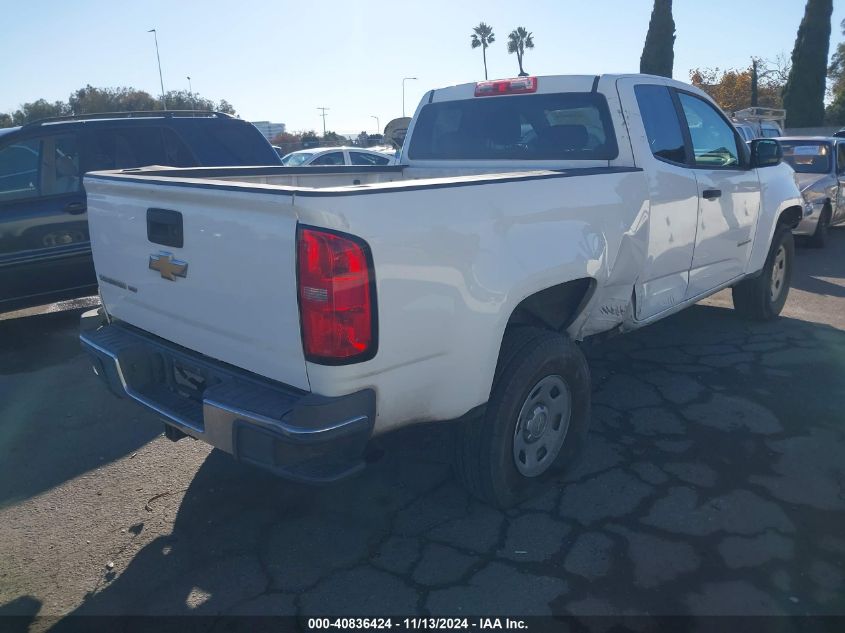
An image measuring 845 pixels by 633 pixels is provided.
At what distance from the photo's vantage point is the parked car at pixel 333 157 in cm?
1249

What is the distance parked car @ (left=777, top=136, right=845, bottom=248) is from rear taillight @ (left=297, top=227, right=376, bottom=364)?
928cm

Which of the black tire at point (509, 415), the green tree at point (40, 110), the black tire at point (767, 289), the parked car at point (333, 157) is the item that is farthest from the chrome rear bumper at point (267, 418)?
the green tree at point (40, 110)

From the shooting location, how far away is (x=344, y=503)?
3.39 metres

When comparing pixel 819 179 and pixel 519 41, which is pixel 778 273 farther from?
pixel 519 41

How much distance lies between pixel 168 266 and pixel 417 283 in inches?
44.7

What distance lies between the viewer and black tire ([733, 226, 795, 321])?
587 centimetres

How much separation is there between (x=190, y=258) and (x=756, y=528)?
2.77 metres

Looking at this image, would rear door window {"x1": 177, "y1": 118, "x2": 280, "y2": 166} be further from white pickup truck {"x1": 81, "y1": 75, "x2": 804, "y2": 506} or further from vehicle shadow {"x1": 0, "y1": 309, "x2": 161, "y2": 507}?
white pickup truck {"x1": 81, "y1": 75, "x2": 804, "y2": 506}

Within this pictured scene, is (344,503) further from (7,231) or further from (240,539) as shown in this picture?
(7,231)

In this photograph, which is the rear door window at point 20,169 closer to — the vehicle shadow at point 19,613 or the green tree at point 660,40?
the vehicle shadow at point 19,613

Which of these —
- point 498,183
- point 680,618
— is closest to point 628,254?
point 498,183

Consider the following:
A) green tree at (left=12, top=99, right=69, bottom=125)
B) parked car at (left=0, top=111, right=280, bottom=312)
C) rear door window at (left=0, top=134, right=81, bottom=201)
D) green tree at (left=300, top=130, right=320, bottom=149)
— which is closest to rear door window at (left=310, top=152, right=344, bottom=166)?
parked car at (left=0, top=111, right=280, bottom=312)

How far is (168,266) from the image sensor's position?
9.27 ft

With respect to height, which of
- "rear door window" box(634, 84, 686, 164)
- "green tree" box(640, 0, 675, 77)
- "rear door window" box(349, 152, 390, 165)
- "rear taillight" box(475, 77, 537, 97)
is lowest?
"rear door window" box(634, 84, 686, 164)
